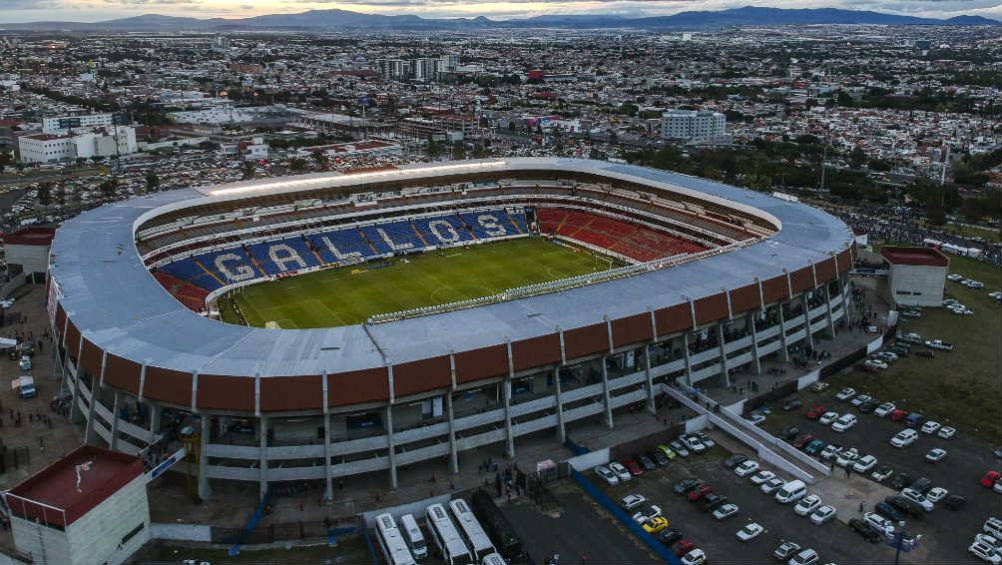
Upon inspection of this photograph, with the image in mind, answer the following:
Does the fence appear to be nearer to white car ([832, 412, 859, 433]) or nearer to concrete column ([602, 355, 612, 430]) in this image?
concrete column ([602, 355, 612, 430])

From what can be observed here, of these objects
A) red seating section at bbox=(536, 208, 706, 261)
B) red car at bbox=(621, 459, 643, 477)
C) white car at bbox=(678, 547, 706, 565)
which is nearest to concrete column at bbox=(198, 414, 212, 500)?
red car at bbox=(621, 459, 643, 477)

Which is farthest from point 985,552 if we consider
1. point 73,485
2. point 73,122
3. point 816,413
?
point 73,122

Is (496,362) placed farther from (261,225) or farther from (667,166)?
(667,166)

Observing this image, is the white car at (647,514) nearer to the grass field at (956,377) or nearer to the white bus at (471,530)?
the white bus at (471,530)

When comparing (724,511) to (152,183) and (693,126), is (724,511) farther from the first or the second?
(693,126)

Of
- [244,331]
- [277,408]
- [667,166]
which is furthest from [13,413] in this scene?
[667,166]
